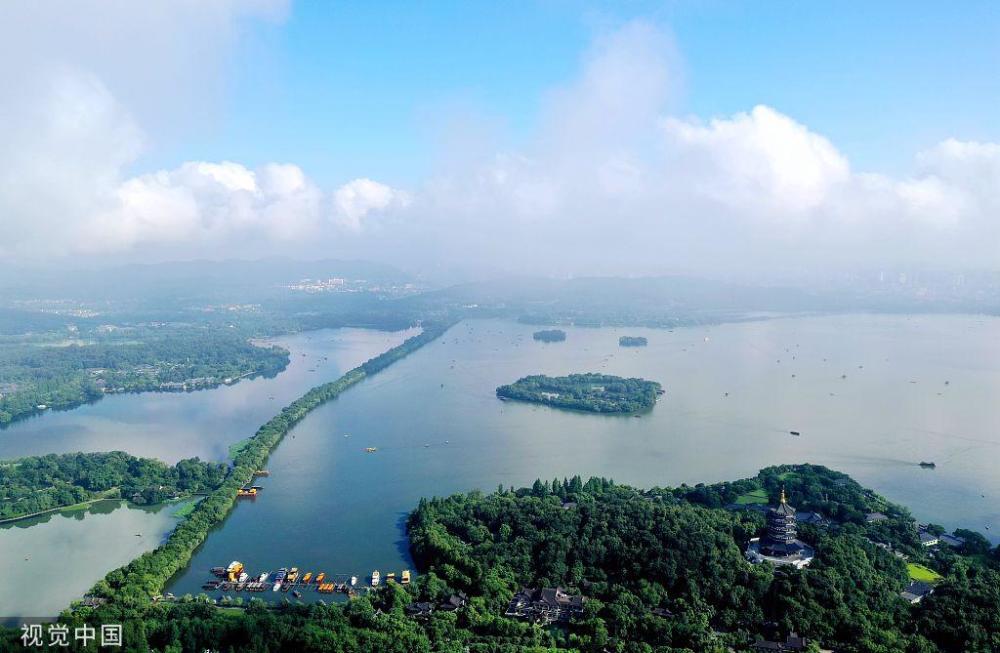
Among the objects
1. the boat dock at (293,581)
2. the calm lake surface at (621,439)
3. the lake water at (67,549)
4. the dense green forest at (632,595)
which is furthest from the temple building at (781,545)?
the lake water at (67,549)

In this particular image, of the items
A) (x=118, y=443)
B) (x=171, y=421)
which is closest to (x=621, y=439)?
(x=118, y=443)

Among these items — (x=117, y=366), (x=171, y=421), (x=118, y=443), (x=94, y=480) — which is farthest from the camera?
(x=117, y=366)

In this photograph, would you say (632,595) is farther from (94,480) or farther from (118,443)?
(118,443)

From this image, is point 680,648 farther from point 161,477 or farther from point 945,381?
point 945,381

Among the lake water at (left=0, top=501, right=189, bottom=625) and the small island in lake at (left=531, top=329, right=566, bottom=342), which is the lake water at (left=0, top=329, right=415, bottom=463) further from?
the small island in lake at (left=531, top=329, right=566, bottom=342)

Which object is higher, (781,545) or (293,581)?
(781,545)

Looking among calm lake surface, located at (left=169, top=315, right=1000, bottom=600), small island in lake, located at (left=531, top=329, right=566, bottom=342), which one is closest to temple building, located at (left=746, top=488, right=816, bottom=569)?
calm lake surface, located at (left=169, top=315, right=1000, bottom=600)
